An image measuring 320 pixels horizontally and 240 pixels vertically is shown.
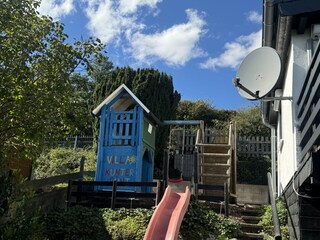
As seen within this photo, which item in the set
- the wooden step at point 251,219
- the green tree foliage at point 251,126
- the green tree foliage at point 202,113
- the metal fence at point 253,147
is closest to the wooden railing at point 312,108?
the wooden step at point 251,219

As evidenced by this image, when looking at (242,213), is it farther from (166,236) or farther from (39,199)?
(39,199)

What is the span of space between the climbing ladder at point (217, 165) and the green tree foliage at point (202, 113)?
467 inches

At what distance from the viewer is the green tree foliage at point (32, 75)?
6.56 m

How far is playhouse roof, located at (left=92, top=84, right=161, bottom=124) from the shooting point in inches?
421

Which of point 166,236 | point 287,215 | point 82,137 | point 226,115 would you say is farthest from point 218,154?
point 226,115

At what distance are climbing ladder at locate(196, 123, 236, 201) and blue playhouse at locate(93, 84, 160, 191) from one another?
2.04 metres

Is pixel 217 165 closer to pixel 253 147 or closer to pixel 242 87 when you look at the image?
pixel 242 87

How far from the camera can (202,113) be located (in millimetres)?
24859

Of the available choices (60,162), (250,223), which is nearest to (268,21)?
(250,223)

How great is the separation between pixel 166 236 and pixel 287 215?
2.80 m

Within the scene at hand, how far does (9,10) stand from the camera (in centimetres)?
664

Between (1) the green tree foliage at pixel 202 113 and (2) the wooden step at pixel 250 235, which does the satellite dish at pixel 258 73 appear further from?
(1) the green tree foliage at pixel 202 113

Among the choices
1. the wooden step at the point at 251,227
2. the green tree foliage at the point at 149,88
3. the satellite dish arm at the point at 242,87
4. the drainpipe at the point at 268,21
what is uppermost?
the green tree foliage at the point at 149,88

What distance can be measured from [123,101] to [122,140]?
1.73 meters
